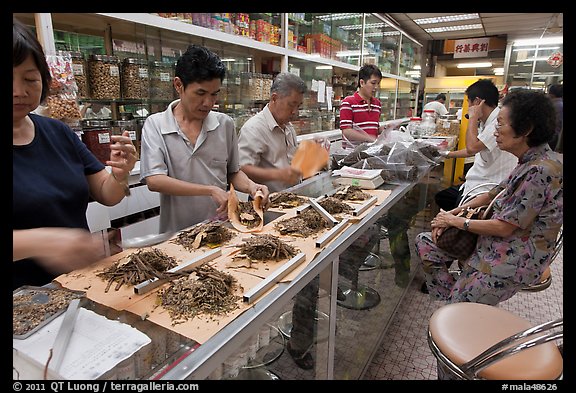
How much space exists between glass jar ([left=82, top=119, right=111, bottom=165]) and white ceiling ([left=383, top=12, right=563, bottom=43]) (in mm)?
5668

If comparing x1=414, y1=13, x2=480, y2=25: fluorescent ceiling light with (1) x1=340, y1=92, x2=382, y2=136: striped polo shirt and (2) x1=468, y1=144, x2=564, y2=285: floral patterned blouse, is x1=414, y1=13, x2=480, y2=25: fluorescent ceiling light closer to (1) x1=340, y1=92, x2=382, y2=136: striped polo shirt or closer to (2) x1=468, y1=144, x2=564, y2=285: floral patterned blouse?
(1) x1=340, y1=92, x2=382, y2=136: striped polo shirt

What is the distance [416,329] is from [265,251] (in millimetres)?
1864

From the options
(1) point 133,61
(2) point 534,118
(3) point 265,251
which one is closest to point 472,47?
(2) point 534,118

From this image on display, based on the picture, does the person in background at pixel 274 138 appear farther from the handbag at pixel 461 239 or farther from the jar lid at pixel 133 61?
the handbag at pixel 461 239

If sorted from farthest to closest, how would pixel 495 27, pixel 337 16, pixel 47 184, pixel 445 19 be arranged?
pixel 495 27, pixel 445 19, pixel 337 16, pixel 47 184

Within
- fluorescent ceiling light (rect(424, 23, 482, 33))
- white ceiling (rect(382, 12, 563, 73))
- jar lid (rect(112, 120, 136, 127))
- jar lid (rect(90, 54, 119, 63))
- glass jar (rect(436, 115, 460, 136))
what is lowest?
glass jar (rect(436, 115, 460, 136))

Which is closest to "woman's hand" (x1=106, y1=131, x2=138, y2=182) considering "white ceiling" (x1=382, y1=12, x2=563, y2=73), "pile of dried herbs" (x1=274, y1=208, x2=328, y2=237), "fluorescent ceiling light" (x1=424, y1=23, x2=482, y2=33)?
"pile of dried herbs" (x1=274, y1=208, x2=328, y2=237)

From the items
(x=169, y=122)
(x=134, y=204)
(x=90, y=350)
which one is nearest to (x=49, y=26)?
(x=169, y=122)

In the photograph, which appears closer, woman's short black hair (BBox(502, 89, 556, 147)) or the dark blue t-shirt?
the dark blue t-shirt

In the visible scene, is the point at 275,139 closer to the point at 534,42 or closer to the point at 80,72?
the point at 80,72

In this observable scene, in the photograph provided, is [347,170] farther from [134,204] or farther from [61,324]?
[61,324]

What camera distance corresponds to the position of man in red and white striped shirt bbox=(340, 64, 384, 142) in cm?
367

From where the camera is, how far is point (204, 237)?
1343 millimetres

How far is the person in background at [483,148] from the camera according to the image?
2715mm
